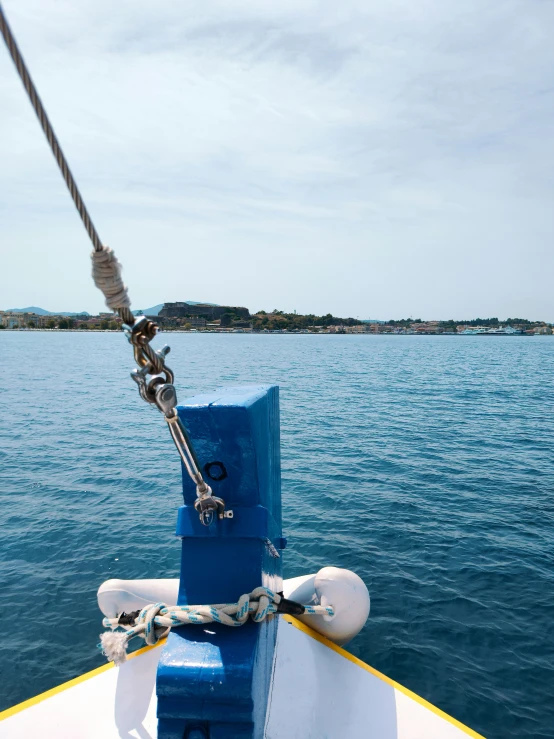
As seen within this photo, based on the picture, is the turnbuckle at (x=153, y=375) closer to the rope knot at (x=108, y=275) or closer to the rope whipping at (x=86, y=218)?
the rope whipping at (x=86, y=218)

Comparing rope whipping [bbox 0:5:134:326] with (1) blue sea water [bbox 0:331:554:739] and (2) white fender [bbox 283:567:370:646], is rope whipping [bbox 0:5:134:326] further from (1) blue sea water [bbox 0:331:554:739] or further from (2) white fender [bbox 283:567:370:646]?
(1) blue sea water [bbox 0:331:554:739]

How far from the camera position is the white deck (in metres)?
4.47

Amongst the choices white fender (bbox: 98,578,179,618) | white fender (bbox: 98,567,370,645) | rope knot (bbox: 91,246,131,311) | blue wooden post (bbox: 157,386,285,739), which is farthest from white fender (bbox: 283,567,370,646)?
rope knot (bbox: 91,246,131,311)

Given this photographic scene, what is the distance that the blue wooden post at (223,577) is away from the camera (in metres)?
3.32

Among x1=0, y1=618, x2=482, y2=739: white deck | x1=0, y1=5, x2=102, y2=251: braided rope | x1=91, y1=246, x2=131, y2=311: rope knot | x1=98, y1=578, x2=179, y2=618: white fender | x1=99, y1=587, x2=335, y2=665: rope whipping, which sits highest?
x1=0, y1=5, x2=102, y2=251: braided rope

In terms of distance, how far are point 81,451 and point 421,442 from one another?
12997 mm

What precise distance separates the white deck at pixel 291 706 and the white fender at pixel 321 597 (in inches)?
10.8

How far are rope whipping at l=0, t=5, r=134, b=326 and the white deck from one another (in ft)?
12.2

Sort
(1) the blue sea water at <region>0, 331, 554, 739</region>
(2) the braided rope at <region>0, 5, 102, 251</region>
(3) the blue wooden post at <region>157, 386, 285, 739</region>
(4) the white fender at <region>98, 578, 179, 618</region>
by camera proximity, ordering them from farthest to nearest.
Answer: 1. (1) the blue sea water at <region>0, 331, 554, 739</region>
2. (4) the white fender at <region>98, 578, 179, 618</region>
3. (3) the blue wooden post at <region>157, 386, 285, 739</region>
4. (2) the braided rope at <region>0, 5, 102, 251</region>

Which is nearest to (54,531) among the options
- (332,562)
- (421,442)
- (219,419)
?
(332,562)

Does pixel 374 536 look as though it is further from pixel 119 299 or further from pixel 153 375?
pixel 119 299

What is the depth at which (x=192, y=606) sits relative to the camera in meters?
3.82

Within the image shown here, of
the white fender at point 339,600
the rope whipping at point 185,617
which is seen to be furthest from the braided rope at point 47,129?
the white fender at point 339,600

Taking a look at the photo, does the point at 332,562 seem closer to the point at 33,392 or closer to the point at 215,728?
the point at 215,728
